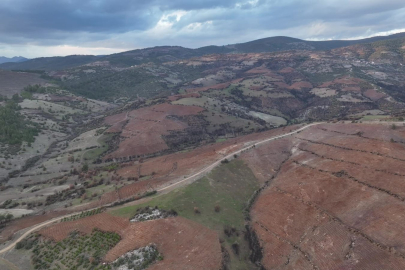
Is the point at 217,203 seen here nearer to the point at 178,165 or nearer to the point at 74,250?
the point at 178,165

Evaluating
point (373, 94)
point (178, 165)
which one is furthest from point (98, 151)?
point (373, 94)

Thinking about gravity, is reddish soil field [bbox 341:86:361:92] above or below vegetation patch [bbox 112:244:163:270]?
above

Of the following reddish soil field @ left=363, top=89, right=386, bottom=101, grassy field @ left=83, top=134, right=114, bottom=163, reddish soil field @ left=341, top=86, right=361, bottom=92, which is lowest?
grassy field @ left=83, top=134, right=114, bottom=163

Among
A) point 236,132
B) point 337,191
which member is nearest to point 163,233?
point 337,191

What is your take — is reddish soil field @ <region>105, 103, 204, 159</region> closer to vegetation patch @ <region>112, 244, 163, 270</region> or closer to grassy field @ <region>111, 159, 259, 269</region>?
grassy field @ <region>111, 159, 259, 269</region>

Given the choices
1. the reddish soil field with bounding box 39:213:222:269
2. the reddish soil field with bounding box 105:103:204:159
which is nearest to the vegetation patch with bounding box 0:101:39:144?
the reddish soil field with bounding box 105:103:204:159
